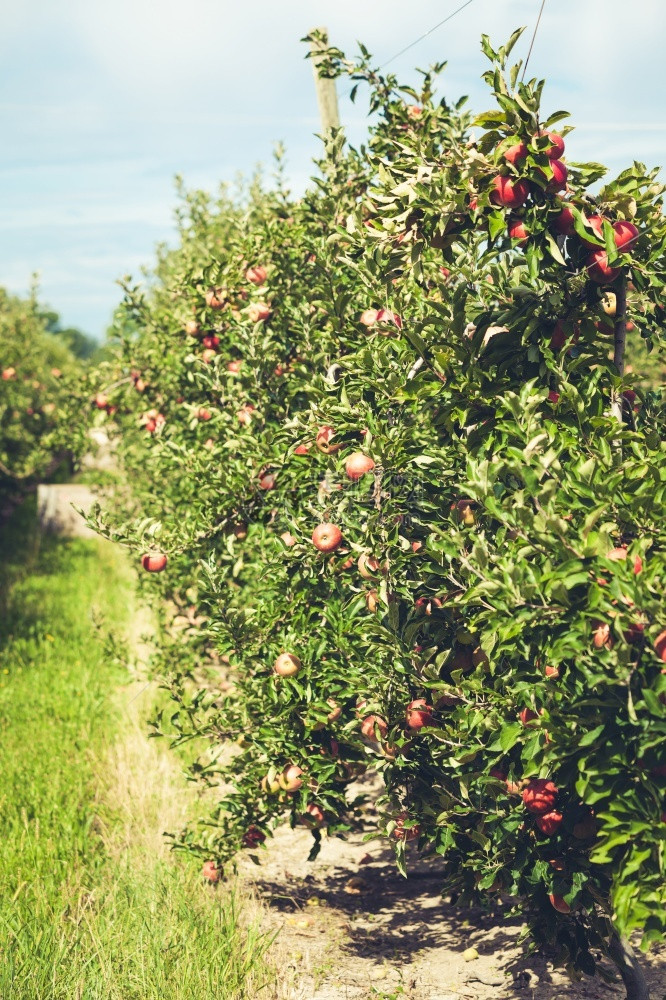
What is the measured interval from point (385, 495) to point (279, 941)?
2193mm

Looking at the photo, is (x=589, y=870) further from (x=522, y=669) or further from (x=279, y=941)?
(x=279, y=941)

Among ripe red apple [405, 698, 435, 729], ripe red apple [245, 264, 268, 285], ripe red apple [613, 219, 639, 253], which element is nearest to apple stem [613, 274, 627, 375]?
ripe red apple [613, 219, 639, 253]

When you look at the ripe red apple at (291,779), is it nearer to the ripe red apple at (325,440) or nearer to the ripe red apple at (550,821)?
the ripe red apple at (550,821)

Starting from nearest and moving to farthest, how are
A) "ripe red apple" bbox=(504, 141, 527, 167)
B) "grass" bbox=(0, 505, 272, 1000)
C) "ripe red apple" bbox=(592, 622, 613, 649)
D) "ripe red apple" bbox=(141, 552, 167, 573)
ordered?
"ripe red apple" bbox=(592, 622, 613, 649)
"ripe red apple" bbox=(504, 141, 527, 167)
"grass" bbox=(0, 505, 272, 1000)
"ripe red apple" bbox=(141, 552, 167, 573)

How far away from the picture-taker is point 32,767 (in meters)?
5.57

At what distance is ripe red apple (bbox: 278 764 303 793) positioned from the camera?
3.71m

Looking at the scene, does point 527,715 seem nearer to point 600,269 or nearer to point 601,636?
point 601,636

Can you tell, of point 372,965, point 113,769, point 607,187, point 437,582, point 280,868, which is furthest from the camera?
point 113,769

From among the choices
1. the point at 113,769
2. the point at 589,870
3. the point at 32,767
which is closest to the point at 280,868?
the point at 113,769

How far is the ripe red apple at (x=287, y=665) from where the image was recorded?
356 cm

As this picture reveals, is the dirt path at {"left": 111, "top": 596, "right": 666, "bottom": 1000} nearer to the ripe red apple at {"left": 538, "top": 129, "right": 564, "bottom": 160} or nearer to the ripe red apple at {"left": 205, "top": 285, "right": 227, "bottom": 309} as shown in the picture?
the ripe red apple at {"left": 205, "top": 285, "right": 227, "bottom": 309}

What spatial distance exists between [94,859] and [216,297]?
2902 millimetres

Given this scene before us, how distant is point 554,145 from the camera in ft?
8.90

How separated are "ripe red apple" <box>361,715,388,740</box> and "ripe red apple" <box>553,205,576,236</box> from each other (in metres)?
1.78
